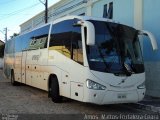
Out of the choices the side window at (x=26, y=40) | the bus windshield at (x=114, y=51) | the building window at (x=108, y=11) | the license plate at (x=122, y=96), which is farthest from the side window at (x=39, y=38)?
the license plate at (x=122, y=96)

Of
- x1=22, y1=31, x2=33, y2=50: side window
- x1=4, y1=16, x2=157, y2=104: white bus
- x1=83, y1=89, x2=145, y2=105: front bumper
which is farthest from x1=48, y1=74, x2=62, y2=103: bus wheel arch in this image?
x1=22, y1=31, x2=33, y2=50: side window

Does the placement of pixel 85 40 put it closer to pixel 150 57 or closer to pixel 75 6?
pixel 150 57

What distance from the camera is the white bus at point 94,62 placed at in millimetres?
11781

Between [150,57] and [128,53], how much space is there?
4.43 meters

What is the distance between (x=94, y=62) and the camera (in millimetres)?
11930

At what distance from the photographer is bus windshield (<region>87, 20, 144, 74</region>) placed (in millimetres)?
11977

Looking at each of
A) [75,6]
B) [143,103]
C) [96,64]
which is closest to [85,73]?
[96,64]

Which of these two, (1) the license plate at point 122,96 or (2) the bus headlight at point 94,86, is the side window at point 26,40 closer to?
(2) the bus headlight at point 94,86

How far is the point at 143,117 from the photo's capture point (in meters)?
11.6

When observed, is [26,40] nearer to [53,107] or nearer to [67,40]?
[67,40]

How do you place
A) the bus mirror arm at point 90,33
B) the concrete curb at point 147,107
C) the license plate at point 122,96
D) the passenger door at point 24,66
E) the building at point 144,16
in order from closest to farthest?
the bus mirror arm at point 90,33, the license plate at point 122,96, the concrete curb at point 147,107, the building at point 144,16, the passenger door at point 24,66

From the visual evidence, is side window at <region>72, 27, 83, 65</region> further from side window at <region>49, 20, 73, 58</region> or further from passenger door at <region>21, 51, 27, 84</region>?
passenger door at <region>21, 51, 27, 84</region>

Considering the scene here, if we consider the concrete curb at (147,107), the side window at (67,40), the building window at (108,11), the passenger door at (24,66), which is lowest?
the concrete curb at (147,107)

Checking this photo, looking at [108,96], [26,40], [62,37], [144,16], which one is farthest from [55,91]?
[26,40]
